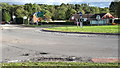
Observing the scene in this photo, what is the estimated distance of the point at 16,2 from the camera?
5137 millimetres

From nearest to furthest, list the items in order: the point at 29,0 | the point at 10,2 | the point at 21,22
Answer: the point at 10,2 < the point at 29,0 < the point at 21,22

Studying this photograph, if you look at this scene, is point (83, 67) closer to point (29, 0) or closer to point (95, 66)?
point (95, 66)

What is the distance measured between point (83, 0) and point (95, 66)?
1815 mm

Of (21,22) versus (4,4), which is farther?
(21,22)

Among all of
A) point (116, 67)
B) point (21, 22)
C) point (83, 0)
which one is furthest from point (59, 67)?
point (21, 22)

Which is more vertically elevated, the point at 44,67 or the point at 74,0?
the point at 74,0

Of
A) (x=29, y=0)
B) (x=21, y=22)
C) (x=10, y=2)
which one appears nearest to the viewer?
(x=10, y=2)

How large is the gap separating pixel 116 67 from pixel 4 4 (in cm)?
334

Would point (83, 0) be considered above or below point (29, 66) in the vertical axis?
above

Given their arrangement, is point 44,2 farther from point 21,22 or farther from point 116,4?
point 21,22

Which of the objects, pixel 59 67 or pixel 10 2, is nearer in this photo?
pixel 10 2

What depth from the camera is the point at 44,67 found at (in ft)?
18.3

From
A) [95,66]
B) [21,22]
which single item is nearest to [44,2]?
[95,66]

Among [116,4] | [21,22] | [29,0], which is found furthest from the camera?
[21,22]
